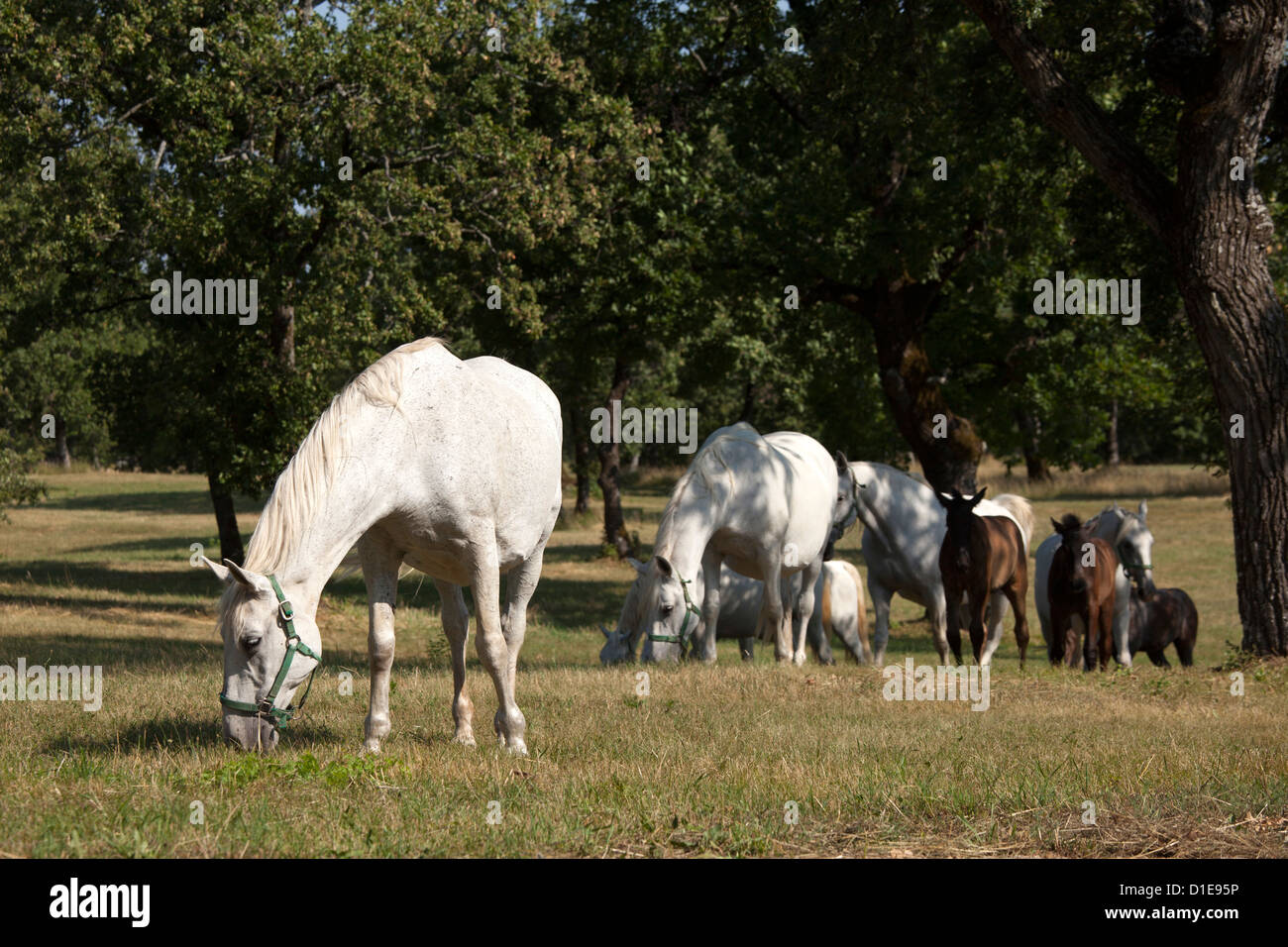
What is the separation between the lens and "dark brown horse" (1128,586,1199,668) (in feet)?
55.9

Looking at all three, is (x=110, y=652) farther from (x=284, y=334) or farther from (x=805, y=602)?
(x=805, y=602)

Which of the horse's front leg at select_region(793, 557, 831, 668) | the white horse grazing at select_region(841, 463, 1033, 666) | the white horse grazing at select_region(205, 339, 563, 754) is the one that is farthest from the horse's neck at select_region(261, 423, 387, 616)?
the white horse grazing at select_region(841, 463, 1033, 666)

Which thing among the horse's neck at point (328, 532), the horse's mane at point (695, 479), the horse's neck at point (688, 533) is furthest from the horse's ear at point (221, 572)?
the horse's neck at point (688, 533)

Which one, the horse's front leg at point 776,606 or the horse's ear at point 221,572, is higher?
the horse's ear at point 221,572

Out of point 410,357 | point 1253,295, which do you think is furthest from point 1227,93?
point 410,357

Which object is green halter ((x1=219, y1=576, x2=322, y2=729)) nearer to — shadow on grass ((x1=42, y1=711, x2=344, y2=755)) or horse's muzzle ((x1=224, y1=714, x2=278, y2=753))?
horse's muzzle ((x1=224, y1=714, x2=278, y2=753))

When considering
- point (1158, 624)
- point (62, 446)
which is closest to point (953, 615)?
point (1158, 624)

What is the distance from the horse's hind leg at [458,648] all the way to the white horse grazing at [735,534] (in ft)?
14.5

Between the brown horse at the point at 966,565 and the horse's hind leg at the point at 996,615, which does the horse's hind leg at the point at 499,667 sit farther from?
the horse's hind leg at the point at 996,615

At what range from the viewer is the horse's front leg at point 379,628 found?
7.30 m

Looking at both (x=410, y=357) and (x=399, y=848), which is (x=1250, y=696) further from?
(x=399, y=848)

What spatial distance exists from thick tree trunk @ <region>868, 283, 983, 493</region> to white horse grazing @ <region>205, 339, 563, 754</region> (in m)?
13.8

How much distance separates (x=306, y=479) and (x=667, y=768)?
8.23 feet

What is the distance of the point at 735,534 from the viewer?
1340 centimetres
